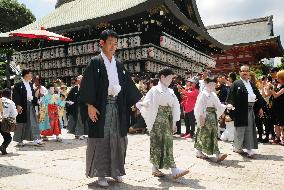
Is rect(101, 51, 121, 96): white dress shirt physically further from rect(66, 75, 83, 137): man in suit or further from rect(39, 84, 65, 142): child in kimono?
rect(66, 75, 83, 137): man in suit

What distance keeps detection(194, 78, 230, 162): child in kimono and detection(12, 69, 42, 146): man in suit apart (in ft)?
12.1

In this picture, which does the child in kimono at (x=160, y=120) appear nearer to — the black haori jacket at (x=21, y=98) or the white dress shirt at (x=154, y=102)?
the white dress shirt at (x=154, y=102)

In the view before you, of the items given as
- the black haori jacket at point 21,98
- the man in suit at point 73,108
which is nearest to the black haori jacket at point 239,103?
the man in suit at point 73,108

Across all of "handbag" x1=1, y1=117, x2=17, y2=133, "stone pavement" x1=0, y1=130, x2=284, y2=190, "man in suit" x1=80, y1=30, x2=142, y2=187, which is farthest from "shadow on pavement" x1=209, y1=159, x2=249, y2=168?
"handbag" x1=1, y1=117, x2=17, y2=133

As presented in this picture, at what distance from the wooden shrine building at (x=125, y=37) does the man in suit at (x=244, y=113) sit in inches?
288

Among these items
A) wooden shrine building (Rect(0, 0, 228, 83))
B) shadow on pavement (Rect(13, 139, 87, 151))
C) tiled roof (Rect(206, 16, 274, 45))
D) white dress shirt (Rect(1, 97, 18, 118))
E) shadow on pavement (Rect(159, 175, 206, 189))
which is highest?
tiled roof (Rect(206, 16, 274, 45))

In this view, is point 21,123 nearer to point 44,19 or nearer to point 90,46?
point 90,46

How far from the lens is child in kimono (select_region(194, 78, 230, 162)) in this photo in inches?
233

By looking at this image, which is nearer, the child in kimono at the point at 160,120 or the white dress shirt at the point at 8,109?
the child in kimono at the point at 160,120

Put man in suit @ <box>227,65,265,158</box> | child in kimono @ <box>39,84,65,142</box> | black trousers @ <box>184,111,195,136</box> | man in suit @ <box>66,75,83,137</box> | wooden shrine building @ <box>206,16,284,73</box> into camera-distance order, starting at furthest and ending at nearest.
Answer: wooden shrine building @ <box>206,16,284,73</box>
black trousers @ <box>184,111,195,136</box>
man in suit @ <box>66,75,83,137</box>
child in kimono @ <box>39,84,65,142</box>
man in suit @ <box>227,65,265,158</box>

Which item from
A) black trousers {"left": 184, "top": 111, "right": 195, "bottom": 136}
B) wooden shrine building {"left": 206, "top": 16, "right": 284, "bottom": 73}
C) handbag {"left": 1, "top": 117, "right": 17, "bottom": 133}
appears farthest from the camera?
wooden shrine building {"left": 206, "top": 16, "right": 284, "bottom": 73}

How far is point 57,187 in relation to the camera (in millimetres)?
4023

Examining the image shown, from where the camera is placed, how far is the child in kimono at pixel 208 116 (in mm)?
5914

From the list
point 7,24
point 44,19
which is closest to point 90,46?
point 44,19
